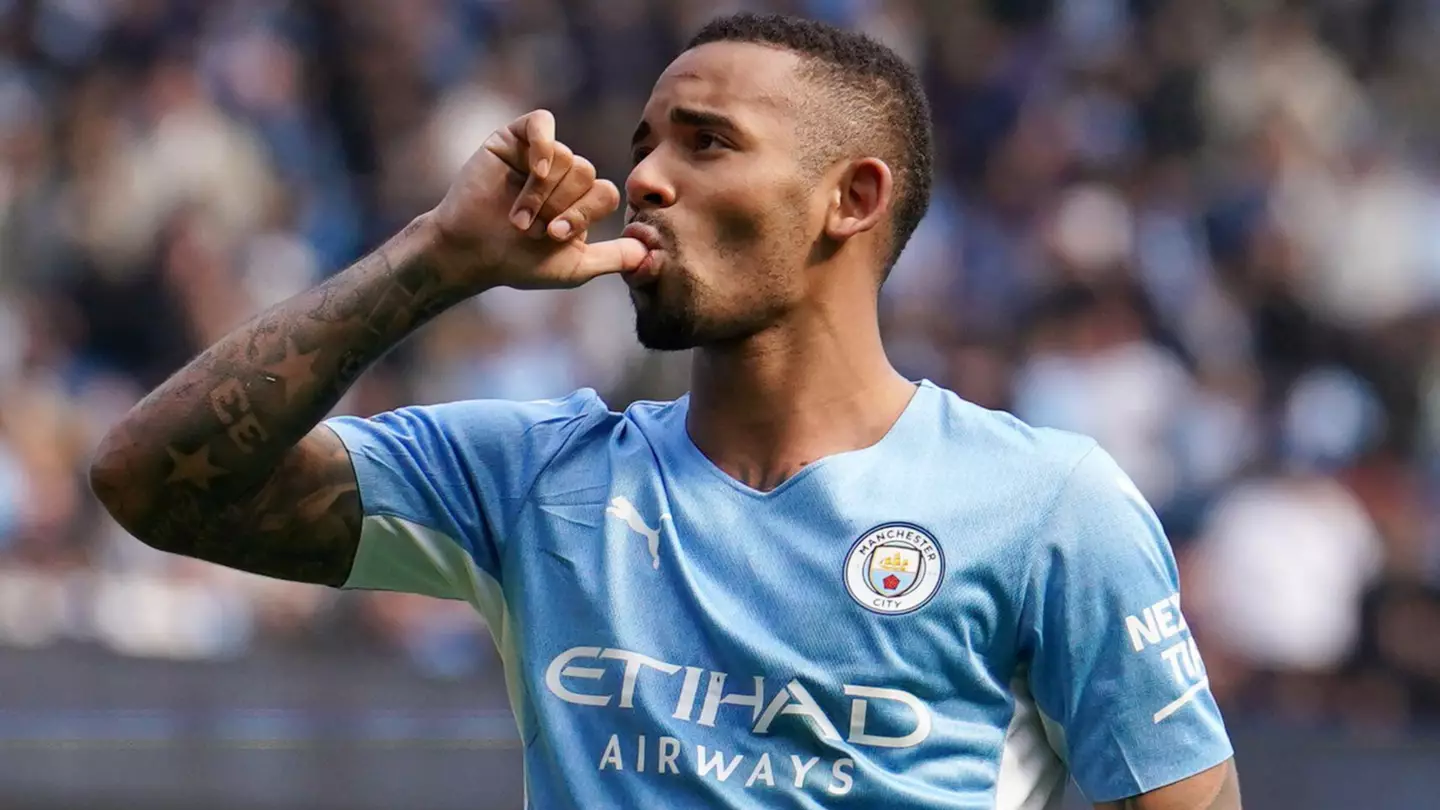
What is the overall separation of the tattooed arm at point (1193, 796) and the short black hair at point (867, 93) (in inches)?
39.7

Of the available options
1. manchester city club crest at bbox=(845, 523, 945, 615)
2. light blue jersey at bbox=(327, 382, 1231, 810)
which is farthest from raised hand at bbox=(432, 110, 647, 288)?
manchester city club crest at bbox=(845, 523, 945, 615)

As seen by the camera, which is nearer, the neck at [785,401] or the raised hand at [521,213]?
the raised hand at [521,213]

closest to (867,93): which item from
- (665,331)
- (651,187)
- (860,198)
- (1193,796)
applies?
(860,198)

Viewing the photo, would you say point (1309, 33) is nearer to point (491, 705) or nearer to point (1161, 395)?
point (1161, 395)

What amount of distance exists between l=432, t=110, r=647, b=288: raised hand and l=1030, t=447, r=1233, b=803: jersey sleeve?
0.82 meters

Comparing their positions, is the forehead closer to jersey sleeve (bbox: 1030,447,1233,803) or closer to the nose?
the nose

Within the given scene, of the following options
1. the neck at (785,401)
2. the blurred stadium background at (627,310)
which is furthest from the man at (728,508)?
the blurred stadium background at (627,310)

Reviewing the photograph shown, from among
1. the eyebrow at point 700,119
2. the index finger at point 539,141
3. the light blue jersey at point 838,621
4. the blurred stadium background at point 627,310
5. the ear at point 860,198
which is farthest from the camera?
the blurred stadium background at point 627,310

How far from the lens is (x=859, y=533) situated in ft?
11.1

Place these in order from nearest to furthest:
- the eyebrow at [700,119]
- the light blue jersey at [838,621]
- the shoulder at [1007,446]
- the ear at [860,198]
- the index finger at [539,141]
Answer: the index finger at [539,141] < the light blue jersey at [838,621] < the shoulder at [1007,446] < the eyebrow at [700,119] < the ear at [860,198]

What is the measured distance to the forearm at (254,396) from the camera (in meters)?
3.27

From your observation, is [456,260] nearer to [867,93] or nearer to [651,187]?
[651,187]

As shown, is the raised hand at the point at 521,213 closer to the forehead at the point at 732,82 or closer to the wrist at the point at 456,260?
the wrist at the point at 456,260

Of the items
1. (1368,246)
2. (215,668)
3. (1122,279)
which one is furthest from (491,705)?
(1368,246)
